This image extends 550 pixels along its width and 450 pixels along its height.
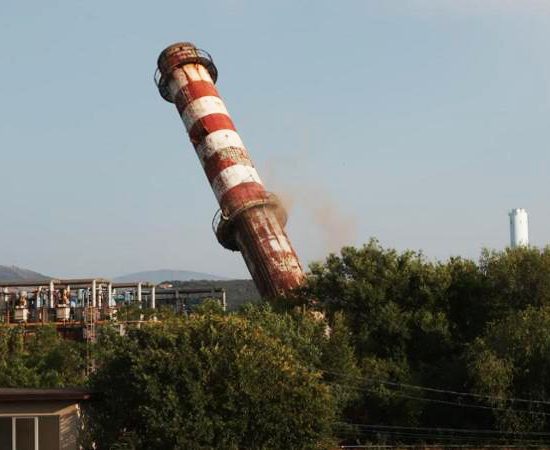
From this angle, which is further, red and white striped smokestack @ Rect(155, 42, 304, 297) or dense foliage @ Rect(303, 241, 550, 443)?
red and white striped smokestack @ Rect(155, 42, 304, 297)

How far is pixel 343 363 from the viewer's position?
122 feet

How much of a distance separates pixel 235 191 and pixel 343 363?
47.6 feet

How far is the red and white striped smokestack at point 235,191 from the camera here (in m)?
48.1

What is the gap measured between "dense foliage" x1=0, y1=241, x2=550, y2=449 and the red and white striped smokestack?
10.9 feet

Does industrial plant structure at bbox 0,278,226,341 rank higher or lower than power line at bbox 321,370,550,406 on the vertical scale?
higher

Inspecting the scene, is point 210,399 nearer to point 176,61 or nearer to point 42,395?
point 42,395

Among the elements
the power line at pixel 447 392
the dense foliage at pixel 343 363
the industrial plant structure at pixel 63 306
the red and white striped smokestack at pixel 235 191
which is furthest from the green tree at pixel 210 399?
the industrial plant structure at pixel 63 306

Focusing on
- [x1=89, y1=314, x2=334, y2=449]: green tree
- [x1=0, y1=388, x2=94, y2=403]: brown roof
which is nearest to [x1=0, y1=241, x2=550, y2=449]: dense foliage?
[x1=89, y1=314, x2=334, y2=449]: green tree

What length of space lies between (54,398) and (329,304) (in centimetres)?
1886

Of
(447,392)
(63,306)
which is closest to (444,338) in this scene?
(447,392)

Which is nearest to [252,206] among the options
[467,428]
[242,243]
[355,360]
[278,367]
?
[242,243]

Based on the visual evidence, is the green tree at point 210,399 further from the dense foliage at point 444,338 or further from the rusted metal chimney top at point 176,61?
the rusted metal chimney top at point 176,61

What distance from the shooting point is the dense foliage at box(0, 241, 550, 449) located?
90.1 feet

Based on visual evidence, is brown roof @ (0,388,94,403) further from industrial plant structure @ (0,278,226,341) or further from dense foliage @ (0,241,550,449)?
industrial plant structure @ (0,278,226,341)
